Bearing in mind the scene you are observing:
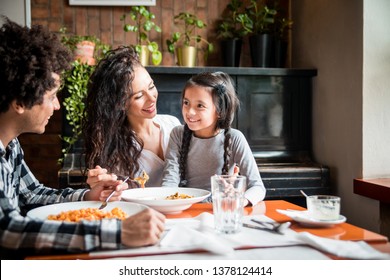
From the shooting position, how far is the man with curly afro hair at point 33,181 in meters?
0.96

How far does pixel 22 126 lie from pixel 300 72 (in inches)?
83.3

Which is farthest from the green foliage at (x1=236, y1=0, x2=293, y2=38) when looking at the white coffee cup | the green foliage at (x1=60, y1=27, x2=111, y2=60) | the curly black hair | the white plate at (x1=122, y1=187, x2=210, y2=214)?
the white coffee cup

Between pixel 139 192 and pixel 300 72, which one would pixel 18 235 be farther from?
pixel 300 72

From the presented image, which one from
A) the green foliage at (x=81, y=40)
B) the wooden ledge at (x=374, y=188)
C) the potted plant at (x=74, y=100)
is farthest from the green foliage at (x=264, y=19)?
the wooden ledge at (x=374, y=188)

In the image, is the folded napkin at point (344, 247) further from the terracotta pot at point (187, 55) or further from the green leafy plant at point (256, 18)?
the green leafy plant at point (256, 18)

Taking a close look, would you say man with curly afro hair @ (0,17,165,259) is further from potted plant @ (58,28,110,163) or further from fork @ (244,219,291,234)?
potted plant @ (58,28,110,163)

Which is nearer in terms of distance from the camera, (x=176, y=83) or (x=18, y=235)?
(x=18, y=235)

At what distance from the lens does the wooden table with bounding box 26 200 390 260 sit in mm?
981

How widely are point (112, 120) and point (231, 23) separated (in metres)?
1.52

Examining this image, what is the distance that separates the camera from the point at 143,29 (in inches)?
127

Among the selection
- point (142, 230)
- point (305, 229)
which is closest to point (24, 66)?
point (142, 230)

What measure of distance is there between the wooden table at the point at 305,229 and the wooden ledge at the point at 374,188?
1.00 meters

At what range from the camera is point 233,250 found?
0.94 m
